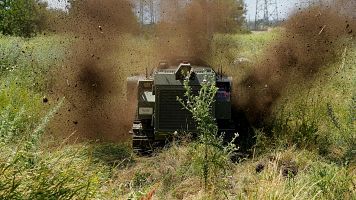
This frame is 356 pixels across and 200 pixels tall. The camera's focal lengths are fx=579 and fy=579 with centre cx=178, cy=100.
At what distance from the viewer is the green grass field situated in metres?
4.97

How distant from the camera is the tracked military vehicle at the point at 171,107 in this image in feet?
29.6

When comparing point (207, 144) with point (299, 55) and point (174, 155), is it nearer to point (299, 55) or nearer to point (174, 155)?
point (174, 155)

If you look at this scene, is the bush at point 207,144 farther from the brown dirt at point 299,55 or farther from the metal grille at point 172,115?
the brown dirt at point 299,55

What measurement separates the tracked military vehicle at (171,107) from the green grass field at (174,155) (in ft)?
1.05

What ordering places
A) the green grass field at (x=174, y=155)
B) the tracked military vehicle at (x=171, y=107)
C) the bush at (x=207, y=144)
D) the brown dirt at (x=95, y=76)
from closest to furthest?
the green grass field at (x=174, y=155)
the bush at (x=207, y=144)
the tracked military vehicle at (x=171, y=107)
the brown dirt at (x=95, y=76)

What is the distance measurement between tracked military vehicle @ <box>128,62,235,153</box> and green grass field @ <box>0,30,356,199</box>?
1.05ft

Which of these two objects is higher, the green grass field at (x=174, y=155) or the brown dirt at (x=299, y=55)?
the brown dirt at (x=299, y=55)

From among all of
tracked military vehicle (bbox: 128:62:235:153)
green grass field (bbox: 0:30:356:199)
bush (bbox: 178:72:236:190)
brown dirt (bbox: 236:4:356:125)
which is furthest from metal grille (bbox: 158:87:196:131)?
brown dirt (bbox: 236:4:356:125)

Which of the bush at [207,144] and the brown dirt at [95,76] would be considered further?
the brown dirt at [95,76]

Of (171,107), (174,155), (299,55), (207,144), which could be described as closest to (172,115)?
(171,107)

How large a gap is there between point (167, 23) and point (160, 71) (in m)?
3.13

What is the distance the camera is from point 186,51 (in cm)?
1232

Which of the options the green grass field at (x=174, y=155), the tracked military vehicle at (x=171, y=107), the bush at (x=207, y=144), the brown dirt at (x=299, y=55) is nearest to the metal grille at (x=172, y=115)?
the tracked military vehicle at (x=171, y=107)

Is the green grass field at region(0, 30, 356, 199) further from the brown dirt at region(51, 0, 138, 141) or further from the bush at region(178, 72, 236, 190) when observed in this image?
the brown dirt at region(51, 0, 138, 141)
